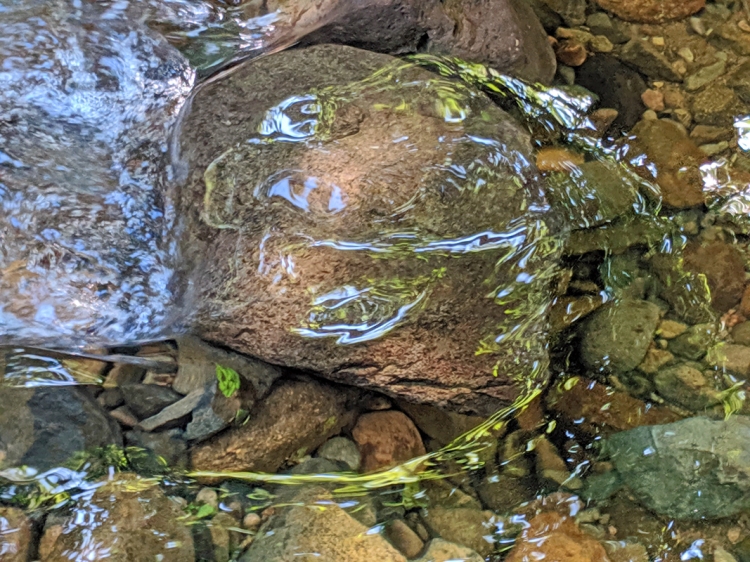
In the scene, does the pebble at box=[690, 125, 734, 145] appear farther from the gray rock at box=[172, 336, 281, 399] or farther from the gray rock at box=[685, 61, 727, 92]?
the gray rock at box=[172, 336, 281, 399]

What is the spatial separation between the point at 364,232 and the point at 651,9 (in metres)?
2.38

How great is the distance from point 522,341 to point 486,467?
2.00 ft

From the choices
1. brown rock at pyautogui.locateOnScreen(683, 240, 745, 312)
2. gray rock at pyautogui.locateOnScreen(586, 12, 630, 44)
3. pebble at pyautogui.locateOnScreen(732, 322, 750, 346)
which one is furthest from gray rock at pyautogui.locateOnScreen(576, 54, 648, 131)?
pebble at pyautogui.locateOnScreen(732, 322, 750, 346)

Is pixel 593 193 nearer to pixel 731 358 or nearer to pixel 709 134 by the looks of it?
pixel 709 134

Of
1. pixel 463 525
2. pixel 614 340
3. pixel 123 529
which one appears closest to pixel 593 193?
pixel 614 340

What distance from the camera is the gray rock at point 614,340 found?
2811mm

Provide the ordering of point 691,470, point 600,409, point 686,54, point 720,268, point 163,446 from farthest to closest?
1. point 686,54
2. point 720,268
3. point 600,409
4. point 691,470
5. point 163,446

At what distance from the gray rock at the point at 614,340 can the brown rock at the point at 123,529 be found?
78.7 inches

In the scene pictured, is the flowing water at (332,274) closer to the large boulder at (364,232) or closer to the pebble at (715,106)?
the large boulder at (364,232)

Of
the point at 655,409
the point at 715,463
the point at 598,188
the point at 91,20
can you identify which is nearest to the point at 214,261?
the point at 91,20

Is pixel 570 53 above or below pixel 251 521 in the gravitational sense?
above

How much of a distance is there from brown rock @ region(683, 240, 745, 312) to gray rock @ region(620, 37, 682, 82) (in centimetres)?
102

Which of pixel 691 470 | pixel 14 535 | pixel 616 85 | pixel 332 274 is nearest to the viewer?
pixel 14 535

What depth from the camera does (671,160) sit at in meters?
3.11
